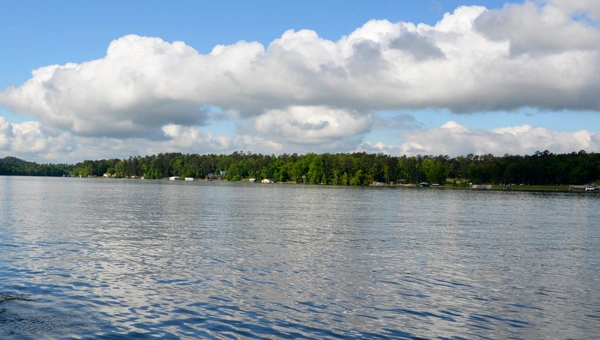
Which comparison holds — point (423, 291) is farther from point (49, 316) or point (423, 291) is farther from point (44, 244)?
point (44, 244)

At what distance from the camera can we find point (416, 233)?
183 ft

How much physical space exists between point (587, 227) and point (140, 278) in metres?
61.1

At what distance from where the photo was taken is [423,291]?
91.2ft

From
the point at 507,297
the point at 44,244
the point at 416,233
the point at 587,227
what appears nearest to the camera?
the point at 507,297

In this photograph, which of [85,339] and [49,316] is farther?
[49,316]

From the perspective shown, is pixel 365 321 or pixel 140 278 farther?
pixel 140 278

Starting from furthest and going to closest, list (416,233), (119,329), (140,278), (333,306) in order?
(416,233) < (140,278) < (333,306) < (119,329)

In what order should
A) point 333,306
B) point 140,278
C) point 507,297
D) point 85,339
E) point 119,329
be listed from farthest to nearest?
1. point 140,278
2. point 507,297
3. point 333,306
4. point 119,329
5. point 85,339

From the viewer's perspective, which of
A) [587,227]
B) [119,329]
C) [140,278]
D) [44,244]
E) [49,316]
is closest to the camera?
[119,329]

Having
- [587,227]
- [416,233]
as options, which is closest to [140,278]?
[416,233]

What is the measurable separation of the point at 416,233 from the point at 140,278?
34125mm

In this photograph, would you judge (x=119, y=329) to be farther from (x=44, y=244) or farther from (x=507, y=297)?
(x=44, y=244)

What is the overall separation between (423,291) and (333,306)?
6.04 meters

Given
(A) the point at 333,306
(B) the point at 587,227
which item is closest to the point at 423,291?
(A) the point at 333,306
